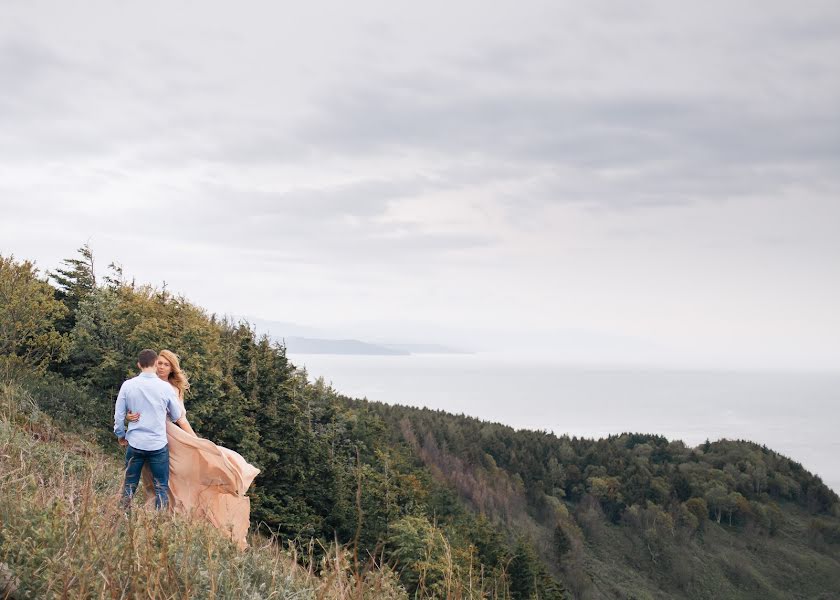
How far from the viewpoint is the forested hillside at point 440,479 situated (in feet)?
70.9

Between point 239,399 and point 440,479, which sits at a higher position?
point 239,399

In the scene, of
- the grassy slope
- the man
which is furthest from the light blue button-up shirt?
the grassy slope

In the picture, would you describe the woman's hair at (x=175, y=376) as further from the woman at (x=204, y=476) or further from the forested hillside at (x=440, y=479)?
the forested hillside at (x=440, y=479)

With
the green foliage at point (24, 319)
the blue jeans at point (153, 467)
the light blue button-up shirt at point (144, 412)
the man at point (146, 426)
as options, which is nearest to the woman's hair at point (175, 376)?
the man at point (146, 426)

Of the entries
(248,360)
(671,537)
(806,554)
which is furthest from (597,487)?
(248,360)

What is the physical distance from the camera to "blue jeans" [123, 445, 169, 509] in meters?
7.36

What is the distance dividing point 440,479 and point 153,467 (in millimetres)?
95288

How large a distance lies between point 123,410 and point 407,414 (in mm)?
128507

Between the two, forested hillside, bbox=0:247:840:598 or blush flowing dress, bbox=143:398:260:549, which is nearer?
blush flowing dress, bbox=143:398:260:549

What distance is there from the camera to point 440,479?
9900cm

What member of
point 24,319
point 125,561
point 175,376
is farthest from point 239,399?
point 125,561

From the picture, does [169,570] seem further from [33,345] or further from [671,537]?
[671,537]

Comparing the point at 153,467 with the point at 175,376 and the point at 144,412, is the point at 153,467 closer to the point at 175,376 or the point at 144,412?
the point at 144,412

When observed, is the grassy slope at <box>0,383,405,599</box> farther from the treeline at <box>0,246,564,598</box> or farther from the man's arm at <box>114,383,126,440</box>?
the treeline at <box>0,246,564,598</box>
